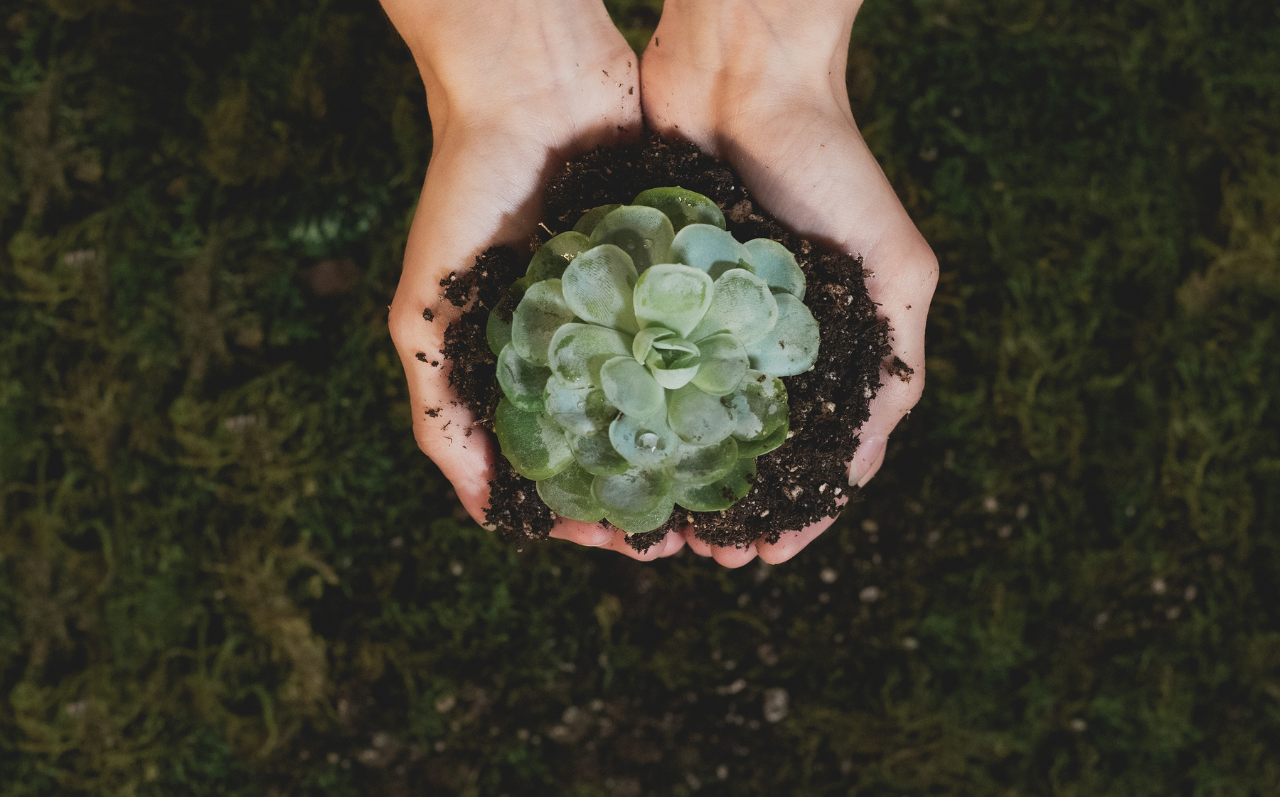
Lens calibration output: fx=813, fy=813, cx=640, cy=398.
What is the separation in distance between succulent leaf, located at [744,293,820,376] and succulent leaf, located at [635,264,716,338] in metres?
0.12

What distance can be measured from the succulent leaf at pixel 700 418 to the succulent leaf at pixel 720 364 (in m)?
0.02

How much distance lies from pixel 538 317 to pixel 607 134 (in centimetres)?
52

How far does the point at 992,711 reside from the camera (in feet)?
7.14

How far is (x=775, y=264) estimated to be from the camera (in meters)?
1.27

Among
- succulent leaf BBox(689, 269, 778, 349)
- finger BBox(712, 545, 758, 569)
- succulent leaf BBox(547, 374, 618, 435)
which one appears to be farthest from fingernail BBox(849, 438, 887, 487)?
succulent leaf BBox(547, 374, 618, 435)

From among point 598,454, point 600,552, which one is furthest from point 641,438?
point 600,552

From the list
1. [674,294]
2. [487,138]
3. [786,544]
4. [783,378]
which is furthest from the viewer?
[786,544]

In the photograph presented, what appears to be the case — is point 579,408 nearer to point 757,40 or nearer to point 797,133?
point 797,133

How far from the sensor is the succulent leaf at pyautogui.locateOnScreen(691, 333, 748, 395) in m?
1.17

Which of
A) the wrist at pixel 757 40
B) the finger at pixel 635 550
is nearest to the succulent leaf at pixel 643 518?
the finger at pixel 635 550

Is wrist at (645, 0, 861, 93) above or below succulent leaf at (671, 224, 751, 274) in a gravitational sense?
above

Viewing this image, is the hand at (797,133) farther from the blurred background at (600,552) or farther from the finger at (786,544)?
the blurred background at (600,552)

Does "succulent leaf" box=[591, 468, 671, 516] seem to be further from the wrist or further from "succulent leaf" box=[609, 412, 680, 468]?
the wrist

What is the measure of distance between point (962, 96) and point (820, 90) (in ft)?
2.88
